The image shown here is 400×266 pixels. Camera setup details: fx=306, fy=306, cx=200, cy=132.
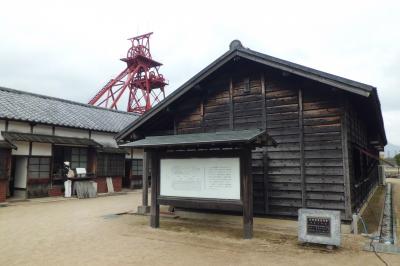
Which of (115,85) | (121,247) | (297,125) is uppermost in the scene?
(115,85)

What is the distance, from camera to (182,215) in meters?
10.7

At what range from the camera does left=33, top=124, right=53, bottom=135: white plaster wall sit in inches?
682

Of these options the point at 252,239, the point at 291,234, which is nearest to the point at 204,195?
the point at 252,239

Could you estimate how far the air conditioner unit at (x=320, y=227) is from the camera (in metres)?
6.68

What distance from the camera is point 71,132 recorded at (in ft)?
63.6

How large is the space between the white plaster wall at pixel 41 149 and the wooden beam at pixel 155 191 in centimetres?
1066

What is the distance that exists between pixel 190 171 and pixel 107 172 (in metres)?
13.9

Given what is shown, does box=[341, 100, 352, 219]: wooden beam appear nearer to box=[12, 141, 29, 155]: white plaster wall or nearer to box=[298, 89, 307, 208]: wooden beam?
box=[298, 89, 307, 208]: wooden beam

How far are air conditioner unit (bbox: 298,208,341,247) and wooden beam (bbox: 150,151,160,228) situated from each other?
4.06 m

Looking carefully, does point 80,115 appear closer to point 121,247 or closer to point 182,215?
point 182,215

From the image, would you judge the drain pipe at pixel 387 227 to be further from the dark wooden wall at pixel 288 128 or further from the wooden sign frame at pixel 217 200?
the wooden sign frame at pixel 217 200

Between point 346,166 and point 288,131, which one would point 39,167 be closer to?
point 288,131

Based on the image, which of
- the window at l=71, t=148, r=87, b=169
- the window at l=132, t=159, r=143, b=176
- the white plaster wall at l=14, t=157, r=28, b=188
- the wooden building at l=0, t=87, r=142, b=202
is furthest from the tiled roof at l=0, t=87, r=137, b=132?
Result: the window at l=132, t=159, r=143, b=176

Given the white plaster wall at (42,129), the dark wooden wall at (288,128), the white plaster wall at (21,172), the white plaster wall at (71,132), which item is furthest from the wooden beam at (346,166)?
the white plaster wall at (71,132)
